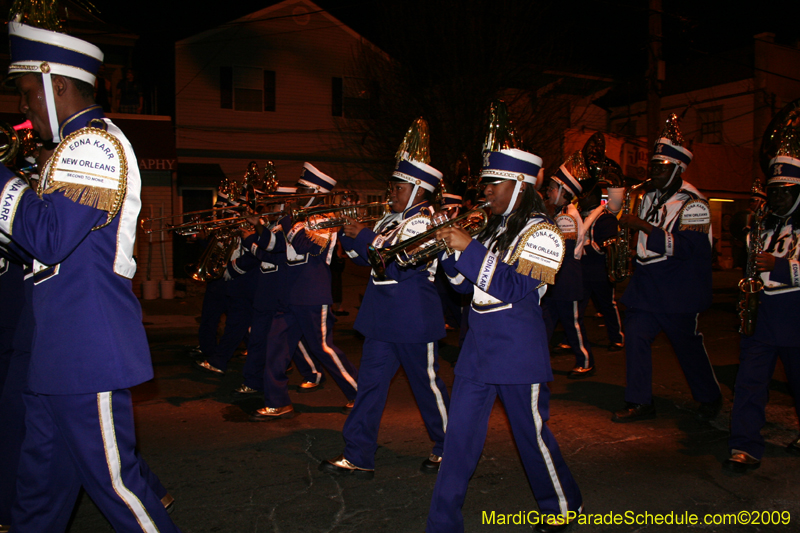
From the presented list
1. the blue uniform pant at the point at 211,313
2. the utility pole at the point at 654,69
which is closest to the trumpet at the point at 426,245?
the blue uniform pant at the point at 211,313

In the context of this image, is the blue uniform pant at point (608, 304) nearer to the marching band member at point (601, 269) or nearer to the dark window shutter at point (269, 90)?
the marching band member at point (601, 269)

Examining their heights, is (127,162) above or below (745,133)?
below

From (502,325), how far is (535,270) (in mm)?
359

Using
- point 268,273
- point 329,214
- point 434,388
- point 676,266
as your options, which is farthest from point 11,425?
point 676,266

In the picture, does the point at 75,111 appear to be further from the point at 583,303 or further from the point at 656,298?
the point at 583,303

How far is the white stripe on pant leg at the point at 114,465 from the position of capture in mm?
2492

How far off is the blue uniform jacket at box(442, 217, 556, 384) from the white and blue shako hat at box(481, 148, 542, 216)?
25 cm

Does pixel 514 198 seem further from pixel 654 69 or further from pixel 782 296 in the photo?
pixel 654 69

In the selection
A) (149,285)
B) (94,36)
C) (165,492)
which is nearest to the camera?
(165,492)

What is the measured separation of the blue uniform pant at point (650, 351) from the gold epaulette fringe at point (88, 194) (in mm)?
4545

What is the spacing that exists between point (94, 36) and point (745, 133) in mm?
24401

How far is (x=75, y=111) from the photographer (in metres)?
2.66

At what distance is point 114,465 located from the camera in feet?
8.22

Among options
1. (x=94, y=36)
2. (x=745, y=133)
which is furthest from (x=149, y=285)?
(x=745, y=133)
